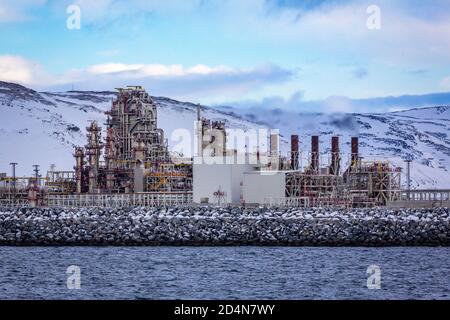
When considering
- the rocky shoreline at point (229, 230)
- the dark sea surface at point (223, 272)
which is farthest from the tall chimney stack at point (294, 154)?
the dark sea surface at point (223, 272)

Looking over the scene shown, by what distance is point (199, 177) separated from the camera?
64.6 m

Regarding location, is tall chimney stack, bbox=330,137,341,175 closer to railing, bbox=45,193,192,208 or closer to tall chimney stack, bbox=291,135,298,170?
tall chimney stack, bbox=291,135,298,170

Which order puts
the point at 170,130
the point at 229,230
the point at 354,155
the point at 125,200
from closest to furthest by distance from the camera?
the point at 229,230 → the point at 125,200 → the point at 354,155 → the point at 170,130

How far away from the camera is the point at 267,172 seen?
64.4 meters

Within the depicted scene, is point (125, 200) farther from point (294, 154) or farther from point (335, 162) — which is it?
point (335, 162)

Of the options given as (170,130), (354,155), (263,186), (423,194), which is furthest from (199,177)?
(170,130)

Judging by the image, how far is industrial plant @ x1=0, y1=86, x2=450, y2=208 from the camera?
6488 centimetres

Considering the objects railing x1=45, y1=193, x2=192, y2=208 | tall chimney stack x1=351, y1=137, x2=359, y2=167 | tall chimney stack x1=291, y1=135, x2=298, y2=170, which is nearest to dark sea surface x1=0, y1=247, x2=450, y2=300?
railing x1=45, y1=193, x2=192, y2=208

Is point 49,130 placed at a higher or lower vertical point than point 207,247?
higher

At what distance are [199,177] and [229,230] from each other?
45.7 feet

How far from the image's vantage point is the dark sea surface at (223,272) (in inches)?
1389
